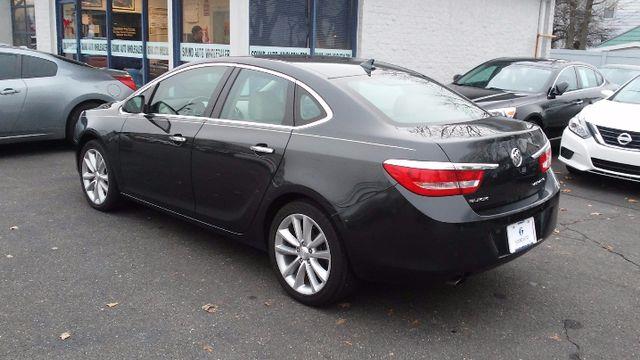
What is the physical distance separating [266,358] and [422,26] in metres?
11.1

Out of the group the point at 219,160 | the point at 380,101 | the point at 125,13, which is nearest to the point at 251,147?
the point at 219,160

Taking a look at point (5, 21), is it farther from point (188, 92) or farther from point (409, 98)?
point (409, 98)

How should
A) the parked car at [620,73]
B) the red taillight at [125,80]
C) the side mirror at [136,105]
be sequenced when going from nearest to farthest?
1. the side mirror at [136,105]
2. the red taillight at [125,80]
3. the parked car at [620,73]

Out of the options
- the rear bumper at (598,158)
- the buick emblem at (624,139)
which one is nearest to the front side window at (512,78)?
the rear bumper at (598,158)

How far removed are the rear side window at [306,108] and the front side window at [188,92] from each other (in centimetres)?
83

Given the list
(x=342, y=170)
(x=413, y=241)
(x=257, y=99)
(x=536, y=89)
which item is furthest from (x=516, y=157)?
(x=536, y=89)

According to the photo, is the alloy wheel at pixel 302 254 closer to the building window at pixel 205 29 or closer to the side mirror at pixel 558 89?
the side mirror at pixel 558 89

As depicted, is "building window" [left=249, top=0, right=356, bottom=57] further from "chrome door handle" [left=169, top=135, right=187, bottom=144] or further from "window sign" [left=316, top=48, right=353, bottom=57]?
"chrome door handle" [left=169, top=135, right=187, bottom=144]

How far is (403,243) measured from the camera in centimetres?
324

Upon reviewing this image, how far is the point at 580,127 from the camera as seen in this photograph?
7.38 metres

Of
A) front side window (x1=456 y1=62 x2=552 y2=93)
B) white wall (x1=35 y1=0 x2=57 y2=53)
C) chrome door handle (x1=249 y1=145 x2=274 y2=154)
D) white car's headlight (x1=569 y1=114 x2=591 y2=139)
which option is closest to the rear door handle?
chrome door handle (x1=249 y1=145 x2=274 y2=154)

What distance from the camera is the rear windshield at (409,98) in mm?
3783

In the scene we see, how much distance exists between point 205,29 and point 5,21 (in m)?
9.79

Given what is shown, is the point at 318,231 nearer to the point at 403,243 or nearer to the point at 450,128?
the point at 403,243
